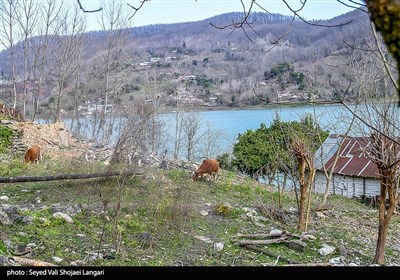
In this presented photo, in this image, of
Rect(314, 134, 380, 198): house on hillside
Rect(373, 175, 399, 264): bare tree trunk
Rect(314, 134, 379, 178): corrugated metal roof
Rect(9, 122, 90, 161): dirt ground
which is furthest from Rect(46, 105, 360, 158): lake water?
Rect(373, 175, 399, 264): bare tree trunk

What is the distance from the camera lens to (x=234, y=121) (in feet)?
→ 62.3

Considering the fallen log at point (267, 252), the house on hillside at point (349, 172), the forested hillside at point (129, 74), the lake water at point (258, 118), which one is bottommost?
the house on hillside at point (349, 172)

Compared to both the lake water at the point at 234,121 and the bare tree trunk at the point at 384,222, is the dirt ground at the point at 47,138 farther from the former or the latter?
the bare tree trunk at the point at 384,222

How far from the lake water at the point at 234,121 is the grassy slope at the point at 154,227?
2287 mm

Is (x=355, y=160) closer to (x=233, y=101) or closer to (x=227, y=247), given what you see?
(x=233, y=101)

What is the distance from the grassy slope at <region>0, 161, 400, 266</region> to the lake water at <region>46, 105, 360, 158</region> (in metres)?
2.29

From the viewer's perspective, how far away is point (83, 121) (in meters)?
17.6

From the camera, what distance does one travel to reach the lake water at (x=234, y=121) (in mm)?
9500

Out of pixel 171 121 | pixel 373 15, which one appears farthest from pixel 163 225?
pixel 171 121

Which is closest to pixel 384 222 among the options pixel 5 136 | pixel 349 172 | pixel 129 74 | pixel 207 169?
pixel 207 169

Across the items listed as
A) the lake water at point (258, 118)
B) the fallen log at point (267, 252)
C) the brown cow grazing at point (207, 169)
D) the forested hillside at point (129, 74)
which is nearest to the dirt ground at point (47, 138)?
the brown cow grazing at point (207, 169)

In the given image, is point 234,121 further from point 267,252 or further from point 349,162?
point 267,252

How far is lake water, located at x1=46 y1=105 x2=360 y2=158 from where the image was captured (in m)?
9.50
